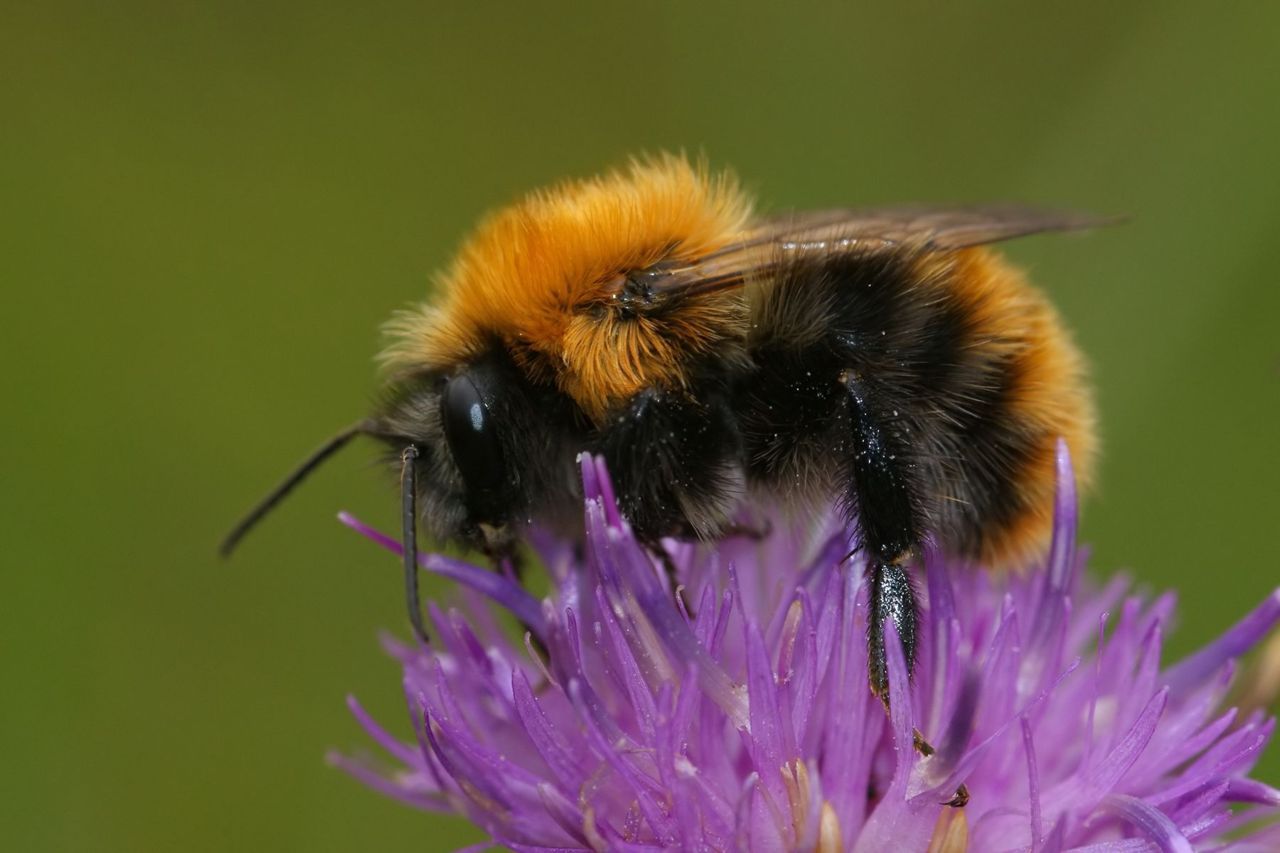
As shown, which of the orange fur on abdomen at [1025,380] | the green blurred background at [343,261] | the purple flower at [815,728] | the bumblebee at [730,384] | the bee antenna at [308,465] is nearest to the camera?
the purple flower at [815,728]

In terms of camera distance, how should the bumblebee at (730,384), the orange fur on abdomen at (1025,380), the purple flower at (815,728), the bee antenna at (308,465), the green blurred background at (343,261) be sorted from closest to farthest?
the purple flower at (815,728), the bumblebee at (730,384), the orange fur on abdomen at (1025,380), the bee antenna at (308,465), the green blurred background at (343,261)

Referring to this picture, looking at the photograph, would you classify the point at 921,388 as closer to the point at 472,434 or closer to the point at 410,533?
the point at 472,434

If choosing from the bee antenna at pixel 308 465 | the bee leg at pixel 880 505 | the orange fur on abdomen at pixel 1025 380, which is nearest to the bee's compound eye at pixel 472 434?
the bee antenna at pixel 308 465

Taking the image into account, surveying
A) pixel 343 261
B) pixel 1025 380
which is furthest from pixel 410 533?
pixel 343 261

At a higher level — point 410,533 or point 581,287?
point 581,287

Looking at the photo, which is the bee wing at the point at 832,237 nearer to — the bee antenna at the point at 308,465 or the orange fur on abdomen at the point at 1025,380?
the orange fur on abdomen at the point at 1025,380

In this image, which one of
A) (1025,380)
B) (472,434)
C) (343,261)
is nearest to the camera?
(472,434)

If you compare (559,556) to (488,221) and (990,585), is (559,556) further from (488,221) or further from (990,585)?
(990,585)

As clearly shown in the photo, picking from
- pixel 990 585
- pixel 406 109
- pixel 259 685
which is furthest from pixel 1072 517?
pixel 406 109
